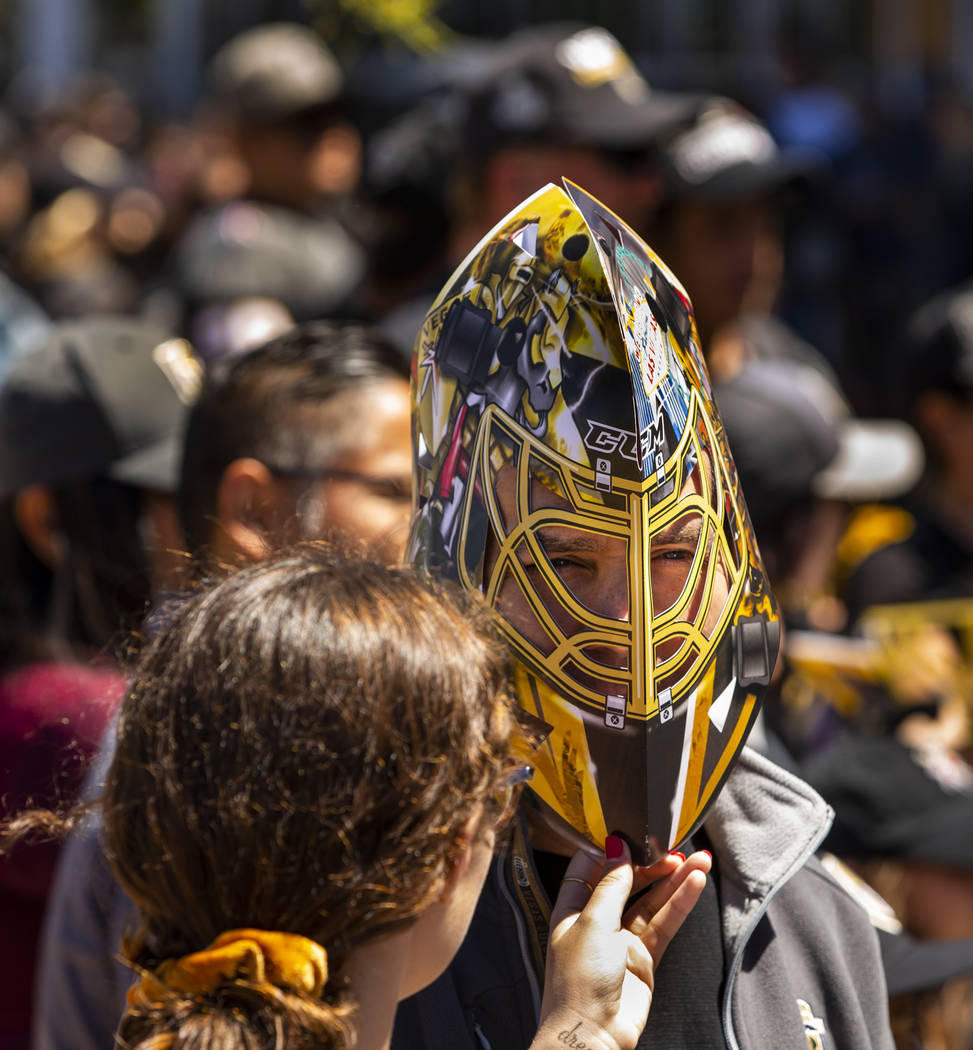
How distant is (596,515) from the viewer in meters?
1.07

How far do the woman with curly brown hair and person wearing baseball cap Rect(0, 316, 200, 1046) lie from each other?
907mm

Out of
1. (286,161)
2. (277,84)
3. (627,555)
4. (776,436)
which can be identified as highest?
(277,84)

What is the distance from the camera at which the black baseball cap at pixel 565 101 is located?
279 cm

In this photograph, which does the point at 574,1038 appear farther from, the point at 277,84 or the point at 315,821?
the point at 277,84

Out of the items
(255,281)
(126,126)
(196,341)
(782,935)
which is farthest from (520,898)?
(126,126)

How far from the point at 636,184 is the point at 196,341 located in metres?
1.21

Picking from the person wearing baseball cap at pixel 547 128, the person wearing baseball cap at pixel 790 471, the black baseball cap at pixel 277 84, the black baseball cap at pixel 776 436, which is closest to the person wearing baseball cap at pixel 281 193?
the black baseball cap at pixel 277 84

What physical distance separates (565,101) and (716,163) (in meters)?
0.50

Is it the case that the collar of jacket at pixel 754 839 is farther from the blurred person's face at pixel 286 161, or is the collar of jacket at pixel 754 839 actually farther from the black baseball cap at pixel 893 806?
the blurred person's face at pixel 286 161

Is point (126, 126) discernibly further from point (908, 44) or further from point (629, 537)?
point (629, 537)

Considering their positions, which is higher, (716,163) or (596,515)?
(716,163)

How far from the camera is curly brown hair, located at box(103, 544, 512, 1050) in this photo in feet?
3.30

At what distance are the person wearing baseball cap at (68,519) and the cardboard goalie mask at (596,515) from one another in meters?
0.94

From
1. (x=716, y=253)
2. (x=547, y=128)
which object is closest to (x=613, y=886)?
(x=547, y=128)
